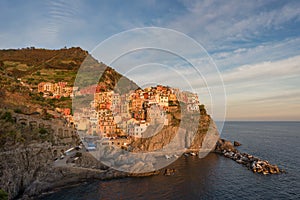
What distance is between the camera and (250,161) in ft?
111

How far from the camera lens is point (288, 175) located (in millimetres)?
27594

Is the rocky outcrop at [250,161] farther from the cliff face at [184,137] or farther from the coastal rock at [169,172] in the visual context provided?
the coastal rock at [169,172]

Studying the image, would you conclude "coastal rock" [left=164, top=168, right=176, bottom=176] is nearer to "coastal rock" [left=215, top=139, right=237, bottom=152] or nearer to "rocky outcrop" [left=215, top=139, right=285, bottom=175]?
"rocky outcrop" [left=215, top=139, right=285, bottom=175]

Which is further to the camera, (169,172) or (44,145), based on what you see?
(169,172)

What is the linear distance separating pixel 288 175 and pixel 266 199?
9600 millimetres

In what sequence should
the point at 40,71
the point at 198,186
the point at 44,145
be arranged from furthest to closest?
the point at 40,71
the point at 44,145
the point at 198,186

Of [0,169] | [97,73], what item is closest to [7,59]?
[97,73]

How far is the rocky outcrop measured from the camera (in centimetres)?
2906

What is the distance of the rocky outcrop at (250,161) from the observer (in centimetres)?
2906

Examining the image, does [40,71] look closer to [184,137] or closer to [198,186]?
[184,137]

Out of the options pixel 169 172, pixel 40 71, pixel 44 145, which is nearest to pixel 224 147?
pixel 169 172

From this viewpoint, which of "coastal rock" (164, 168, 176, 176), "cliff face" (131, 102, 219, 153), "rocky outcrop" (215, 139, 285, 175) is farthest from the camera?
"cliff face" (131, 102, 219, 153)

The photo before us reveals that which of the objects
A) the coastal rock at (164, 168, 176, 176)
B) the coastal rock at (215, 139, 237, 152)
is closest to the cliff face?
the coastal rock at (215, 139, 237, 152)

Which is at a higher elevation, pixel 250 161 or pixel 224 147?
pixel 224 147
